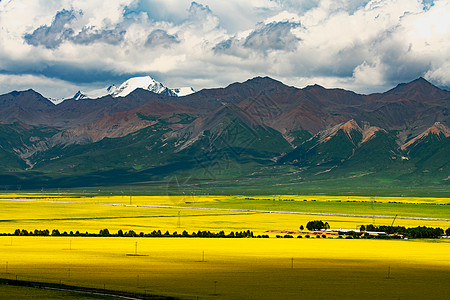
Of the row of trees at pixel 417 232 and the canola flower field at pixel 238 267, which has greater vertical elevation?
→ the row of trees at pixel 417 232

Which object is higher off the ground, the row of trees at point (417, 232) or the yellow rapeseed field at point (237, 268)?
the row of trees at point (417, 232)

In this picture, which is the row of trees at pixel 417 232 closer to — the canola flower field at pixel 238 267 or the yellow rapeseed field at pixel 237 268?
the canola flower field at pixel 238 267

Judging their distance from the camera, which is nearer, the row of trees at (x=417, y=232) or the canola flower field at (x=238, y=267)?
the canola flower field at (x=238, y=267)

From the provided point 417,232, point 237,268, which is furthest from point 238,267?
point 417,232

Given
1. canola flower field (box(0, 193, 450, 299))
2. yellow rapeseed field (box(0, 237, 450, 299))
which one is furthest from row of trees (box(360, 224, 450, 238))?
yellow rapeseed field (box(0, 237, 450, 299))

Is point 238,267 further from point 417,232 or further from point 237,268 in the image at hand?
point 417,232

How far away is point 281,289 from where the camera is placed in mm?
49156

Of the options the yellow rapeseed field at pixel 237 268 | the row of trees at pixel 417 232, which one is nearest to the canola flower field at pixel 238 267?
the yellow rapeseed field at pixel 237 268

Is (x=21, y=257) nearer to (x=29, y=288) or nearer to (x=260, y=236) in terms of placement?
(x=29, y=288)

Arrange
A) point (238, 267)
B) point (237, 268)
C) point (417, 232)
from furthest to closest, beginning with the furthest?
point (417, 232), point (238, 267), point (237, 268)

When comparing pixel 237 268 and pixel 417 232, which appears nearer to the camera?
pixel 237 268

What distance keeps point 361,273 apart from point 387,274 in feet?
A: 7.19

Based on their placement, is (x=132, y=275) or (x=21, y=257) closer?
(x=132, y=275)

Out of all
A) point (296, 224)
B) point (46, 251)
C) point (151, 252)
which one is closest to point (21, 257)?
point (46, 251)
